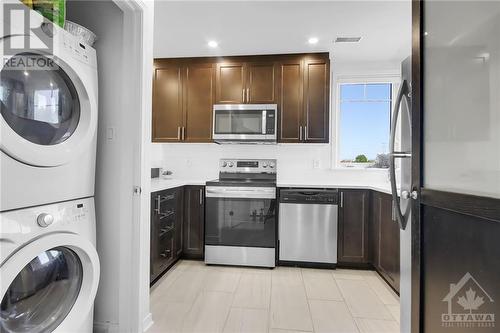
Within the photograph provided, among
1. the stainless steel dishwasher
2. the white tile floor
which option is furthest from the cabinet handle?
the stainless steel dishwasher

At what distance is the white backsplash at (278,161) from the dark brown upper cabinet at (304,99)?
33 cm

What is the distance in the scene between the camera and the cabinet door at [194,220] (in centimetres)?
316

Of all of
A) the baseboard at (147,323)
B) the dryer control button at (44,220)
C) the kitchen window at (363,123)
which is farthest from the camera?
the kitchen window at (363,123)

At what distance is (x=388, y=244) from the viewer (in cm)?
254

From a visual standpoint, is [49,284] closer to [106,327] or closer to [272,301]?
[106,327]

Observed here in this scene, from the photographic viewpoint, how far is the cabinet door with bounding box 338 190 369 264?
9.76 feet

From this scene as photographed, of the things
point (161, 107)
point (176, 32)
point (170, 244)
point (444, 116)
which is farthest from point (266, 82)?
point (444, 116)

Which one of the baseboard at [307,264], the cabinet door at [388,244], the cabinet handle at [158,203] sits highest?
the cabinet handle at [158,203]

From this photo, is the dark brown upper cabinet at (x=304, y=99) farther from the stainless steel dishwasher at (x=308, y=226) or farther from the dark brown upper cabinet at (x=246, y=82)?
the stainless steel dishwasher at (x=308, y=226)

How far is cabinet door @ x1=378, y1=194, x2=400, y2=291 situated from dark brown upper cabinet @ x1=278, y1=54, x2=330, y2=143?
1038 millimetres

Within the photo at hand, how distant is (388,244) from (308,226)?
79 centimetres

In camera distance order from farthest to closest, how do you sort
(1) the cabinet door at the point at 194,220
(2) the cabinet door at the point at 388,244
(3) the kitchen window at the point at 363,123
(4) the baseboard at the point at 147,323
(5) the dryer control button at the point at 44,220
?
(3) the kitchen window at the point at 363,123 < (1) the cabinet door at the point at 194,220 < (2) the cabinet door at the point at 388,244 < (4) the baseboard at the point at 147,323 < (5) the dryer control button at the point at 44,220

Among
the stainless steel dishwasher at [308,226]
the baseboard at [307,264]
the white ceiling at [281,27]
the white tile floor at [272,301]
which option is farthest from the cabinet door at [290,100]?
the white tile floor at [272,301]

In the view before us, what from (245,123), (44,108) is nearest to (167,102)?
(245,123)
